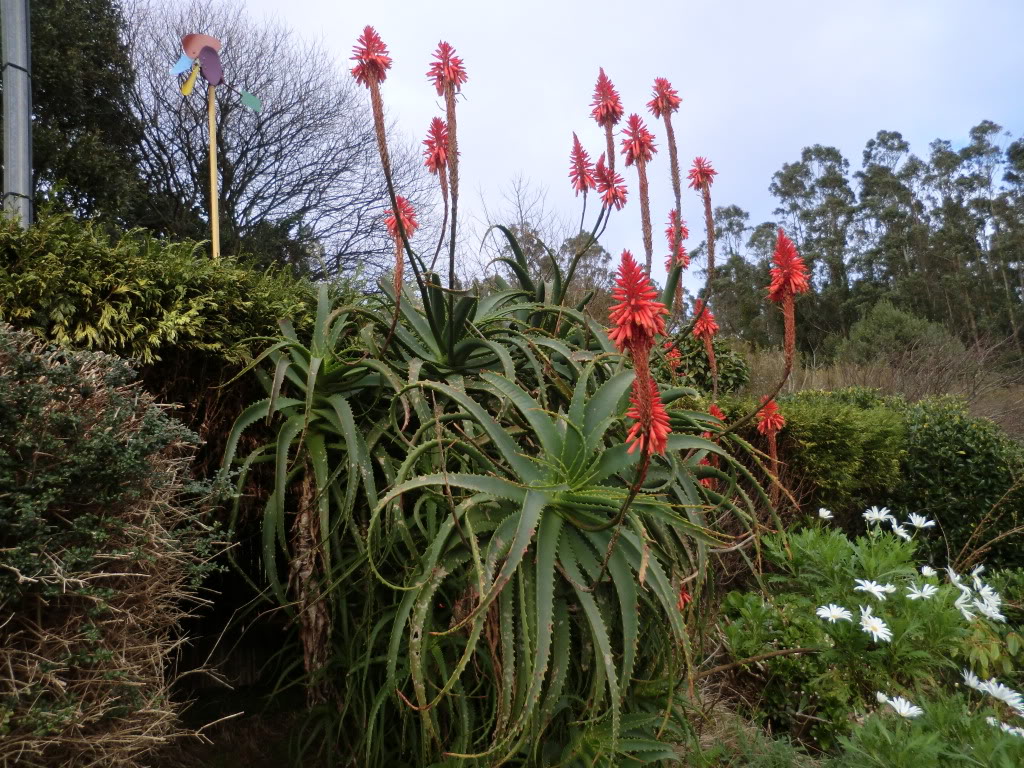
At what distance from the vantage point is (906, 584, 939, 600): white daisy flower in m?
2.53

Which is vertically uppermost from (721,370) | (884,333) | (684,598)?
(884,333)

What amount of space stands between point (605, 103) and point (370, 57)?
947 millimetres

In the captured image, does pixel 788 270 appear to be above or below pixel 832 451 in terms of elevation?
above

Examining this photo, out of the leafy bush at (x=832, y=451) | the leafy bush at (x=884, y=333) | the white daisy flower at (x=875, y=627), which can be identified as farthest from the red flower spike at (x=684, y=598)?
the leafy bush at (x=884, y=333)

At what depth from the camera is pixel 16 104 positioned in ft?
11.1

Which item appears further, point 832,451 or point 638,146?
point 832,451

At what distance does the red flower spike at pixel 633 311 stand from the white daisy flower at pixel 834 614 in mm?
1750

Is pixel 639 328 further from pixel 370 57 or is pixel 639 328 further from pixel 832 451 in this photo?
pixel 832 451

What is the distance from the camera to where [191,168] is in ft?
54.2

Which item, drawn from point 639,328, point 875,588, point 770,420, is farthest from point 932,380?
point 639,328

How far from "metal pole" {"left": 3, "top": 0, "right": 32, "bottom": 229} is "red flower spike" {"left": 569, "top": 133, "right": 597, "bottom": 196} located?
244 centimetres

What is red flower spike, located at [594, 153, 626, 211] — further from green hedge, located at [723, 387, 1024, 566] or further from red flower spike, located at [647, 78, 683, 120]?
green hedge, located at [723, 387, 1024, 566]

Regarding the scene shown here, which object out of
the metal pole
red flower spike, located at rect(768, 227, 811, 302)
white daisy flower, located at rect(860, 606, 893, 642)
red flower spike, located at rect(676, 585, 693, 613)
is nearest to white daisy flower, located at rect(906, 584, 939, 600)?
white daisy flower, located at rect(860, 606, 893, 642)

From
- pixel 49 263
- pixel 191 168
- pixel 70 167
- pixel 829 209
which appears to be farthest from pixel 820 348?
pixel 49 263
